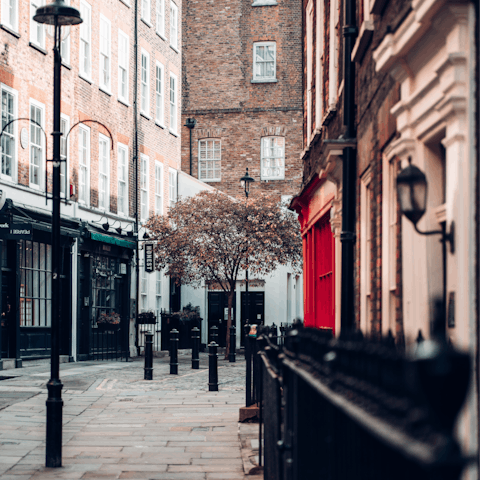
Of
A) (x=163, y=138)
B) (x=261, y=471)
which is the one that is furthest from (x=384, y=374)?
(x=163, y=138)

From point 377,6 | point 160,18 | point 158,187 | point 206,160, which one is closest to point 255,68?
point 206,160

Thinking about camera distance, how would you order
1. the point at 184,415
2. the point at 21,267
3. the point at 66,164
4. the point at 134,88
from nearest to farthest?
the point at 184,415, the point at 21,267, the point at 66,164, the point at 134,88

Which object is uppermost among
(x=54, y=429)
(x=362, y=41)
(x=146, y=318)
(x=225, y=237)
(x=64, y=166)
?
(x=64, y=166)

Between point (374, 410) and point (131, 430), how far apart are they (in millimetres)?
8064

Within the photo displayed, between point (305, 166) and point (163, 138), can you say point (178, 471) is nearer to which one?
point (305, 166)

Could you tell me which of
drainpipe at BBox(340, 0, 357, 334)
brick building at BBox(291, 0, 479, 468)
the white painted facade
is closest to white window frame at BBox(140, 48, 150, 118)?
brick building at BBox(291, 0, 479, 468)

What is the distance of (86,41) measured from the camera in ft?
75.8

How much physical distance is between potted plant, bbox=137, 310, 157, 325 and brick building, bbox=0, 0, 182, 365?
17.8 inches

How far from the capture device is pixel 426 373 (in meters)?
1.46

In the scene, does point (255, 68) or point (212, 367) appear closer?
point (212, 367)

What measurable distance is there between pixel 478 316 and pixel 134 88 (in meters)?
23.6

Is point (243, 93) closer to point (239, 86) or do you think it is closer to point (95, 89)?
point (239, 86)

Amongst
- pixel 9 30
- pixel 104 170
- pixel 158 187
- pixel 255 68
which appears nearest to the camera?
pixel 9 30

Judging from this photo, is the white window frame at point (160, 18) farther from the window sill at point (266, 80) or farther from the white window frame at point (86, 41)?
the window sill at point (266, 80)
